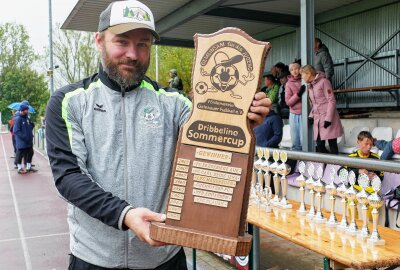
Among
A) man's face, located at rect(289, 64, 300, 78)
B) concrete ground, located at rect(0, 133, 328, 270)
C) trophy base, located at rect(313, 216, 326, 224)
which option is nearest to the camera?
trophy base, located at rect(313, 216, 326, 224)

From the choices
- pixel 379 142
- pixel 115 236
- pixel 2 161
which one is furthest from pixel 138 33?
pixel 2 161

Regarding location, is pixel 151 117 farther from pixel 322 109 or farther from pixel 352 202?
pixel 322 109

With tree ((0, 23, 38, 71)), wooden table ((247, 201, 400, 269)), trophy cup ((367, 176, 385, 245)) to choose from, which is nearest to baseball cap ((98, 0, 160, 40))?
wooden table ((247, 201, 400, 269))

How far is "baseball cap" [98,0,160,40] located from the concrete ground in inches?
139

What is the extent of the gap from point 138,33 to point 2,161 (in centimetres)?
1715

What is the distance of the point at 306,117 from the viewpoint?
6.73 metres

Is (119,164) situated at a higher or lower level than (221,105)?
lower

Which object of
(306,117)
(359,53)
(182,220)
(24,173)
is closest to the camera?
(182,220)

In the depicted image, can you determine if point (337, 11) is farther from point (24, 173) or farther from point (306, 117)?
point (24, 173)

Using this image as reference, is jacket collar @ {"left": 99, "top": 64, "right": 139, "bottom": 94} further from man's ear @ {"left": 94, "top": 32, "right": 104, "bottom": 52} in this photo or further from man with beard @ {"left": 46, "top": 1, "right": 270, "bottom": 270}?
man's ear @ {"left": 94, "top": 32, "right": 104, "bottom": 52}

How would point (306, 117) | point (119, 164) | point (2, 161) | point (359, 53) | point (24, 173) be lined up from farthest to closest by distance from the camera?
point (2, 161) → point (24, 173) → point (359, 53) → point (306, 117) → point (119, 164)

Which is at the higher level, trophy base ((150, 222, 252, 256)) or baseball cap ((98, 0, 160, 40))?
baseball cap ((98, 0, 160, 40))

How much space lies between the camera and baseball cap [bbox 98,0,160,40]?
5.46ft

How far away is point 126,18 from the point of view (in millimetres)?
1671
